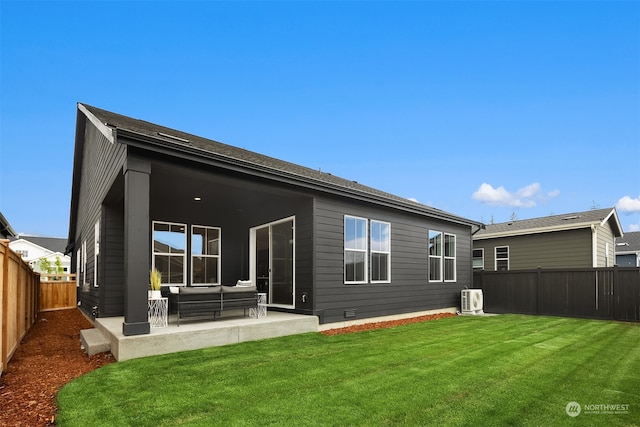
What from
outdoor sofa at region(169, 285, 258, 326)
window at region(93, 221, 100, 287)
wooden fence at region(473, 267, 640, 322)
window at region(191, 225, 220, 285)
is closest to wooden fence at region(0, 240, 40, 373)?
outdoor sofa at region(169, 285, 258, 326)

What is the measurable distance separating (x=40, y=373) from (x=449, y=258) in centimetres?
1035

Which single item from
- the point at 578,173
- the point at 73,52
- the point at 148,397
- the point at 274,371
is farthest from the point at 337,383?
the point at 578,173

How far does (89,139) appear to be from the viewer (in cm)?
1160

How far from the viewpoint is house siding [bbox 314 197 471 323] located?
7.85 metres

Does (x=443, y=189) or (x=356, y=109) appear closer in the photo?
(x=356, y=109)

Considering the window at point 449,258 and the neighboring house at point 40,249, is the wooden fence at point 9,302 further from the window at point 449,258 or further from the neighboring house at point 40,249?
the neighboring house at point 40,249

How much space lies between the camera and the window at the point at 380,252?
905 centimetres

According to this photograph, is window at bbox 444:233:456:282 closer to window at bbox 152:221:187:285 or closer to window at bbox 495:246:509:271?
window at bbox 495:246:509:271

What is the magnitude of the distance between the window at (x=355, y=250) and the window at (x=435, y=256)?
3048 millimetres

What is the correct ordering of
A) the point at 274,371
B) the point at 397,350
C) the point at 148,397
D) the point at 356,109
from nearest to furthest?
1. the point at 148,397
2. the point at 274,371
3. the point at 397,350
4. the point at 356,109

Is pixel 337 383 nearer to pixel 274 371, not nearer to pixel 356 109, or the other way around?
pixel 274 371

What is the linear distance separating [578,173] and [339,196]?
76.0 ft

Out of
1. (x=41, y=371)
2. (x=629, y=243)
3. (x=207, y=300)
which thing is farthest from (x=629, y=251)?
(x=41, y=371)

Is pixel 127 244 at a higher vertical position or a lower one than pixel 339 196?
lower
